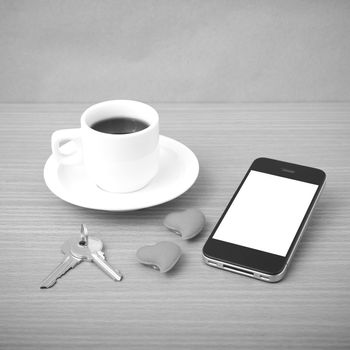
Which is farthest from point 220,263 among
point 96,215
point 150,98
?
point 150,98

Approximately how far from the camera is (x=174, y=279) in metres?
0.69

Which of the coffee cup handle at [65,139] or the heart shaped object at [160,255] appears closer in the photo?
the heart shaped object at [160,255]

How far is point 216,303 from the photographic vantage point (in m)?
0.66

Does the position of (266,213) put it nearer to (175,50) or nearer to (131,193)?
(131,193)

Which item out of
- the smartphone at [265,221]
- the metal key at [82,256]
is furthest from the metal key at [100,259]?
the smartphone at [265,221]

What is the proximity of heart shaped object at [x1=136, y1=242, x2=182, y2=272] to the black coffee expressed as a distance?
0.57ft

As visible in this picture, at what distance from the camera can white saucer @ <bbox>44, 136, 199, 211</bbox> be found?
2.48 ft

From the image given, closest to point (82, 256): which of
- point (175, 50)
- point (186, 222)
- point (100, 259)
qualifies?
point (100, 259)

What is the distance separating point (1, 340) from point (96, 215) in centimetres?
22

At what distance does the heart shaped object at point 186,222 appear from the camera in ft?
2.41

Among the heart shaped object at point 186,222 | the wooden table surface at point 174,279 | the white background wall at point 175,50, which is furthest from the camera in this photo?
the white background wall at point 175,50

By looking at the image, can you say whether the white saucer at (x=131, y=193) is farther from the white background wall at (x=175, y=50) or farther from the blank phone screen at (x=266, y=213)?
the white background wall at (x=175, y=50)

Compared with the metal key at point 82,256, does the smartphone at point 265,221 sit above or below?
above

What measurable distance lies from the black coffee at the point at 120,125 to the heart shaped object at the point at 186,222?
0.43 ft
